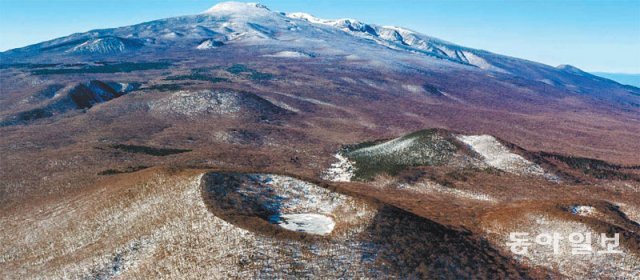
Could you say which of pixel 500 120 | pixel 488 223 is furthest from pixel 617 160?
pixel 488 223

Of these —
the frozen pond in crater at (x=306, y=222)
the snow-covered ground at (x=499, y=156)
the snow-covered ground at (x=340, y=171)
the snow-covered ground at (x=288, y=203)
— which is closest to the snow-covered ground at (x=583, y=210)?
the snow-covered ground at (x=499, y=156)

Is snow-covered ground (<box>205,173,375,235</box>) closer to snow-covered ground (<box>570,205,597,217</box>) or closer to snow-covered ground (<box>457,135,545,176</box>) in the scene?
snow-covered ground (<box>570,205,597,217</box>)

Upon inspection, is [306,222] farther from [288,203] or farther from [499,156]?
[499,156]

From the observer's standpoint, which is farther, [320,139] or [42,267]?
[320,139]

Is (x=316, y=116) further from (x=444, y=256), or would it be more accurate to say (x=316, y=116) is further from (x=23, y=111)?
(x=444, y=256)

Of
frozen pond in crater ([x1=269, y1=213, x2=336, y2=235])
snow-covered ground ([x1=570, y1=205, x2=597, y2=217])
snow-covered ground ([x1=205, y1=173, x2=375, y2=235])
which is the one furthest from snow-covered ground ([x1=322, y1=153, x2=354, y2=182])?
snow-covered ground ([x1=570, y1=205, x2=597, y2=217])

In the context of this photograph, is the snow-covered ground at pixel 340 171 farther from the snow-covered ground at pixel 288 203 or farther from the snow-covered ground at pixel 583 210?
the snow-covered ground at pixel 583 210
